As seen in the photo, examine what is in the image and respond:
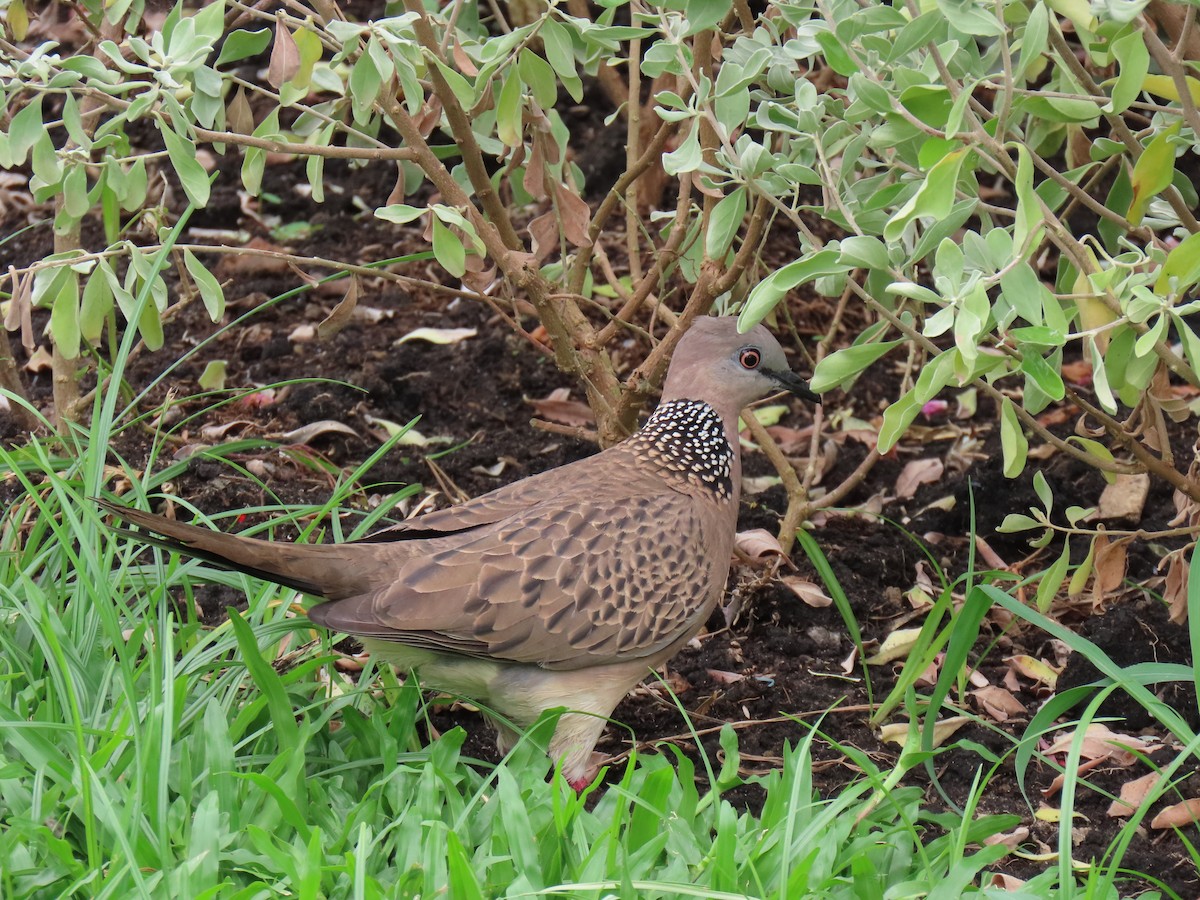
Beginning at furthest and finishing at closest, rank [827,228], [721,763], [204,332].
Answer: [827,228], [204,332], [721,763]

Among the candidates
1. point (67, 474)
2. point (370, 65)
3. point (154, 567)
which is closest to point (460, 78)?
point (370, 65)

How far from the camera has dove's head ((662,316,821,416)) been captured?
13.2 feet

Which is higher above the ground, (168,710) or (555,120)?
(555,120)

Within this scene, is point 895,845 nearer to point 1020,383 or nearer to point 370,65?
point 370,65

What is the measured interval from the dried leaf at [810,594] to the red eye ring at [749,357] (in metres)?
0.77

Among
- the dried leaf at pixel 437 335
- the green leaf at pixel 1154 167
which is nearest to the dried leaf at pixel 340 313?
the dried leaf at pixel 437 335

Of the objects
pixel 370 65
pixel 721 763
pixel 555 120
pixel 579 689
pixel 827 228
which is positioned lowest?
pixel 721 763

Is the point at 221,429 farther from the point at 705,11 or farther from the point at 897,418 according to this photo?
the point at 897,418

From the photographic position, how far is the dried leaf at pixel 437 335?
229 inches

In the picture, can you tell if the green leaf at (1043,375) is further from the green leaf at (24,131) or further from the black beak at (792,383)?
the green leaf at (24,131)

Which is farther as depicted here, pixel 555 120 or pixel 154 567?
pixel 555 120

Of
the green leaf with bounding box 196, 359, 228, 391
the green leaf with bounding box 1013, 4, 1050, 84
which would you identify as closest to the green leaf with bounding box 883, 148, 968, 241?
the green leaf with bounding box 1013, 4, 1050, 84

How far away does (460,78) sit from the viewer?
3.42 m

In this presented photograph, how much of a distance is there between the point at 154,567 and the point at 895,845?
80.3 inches
